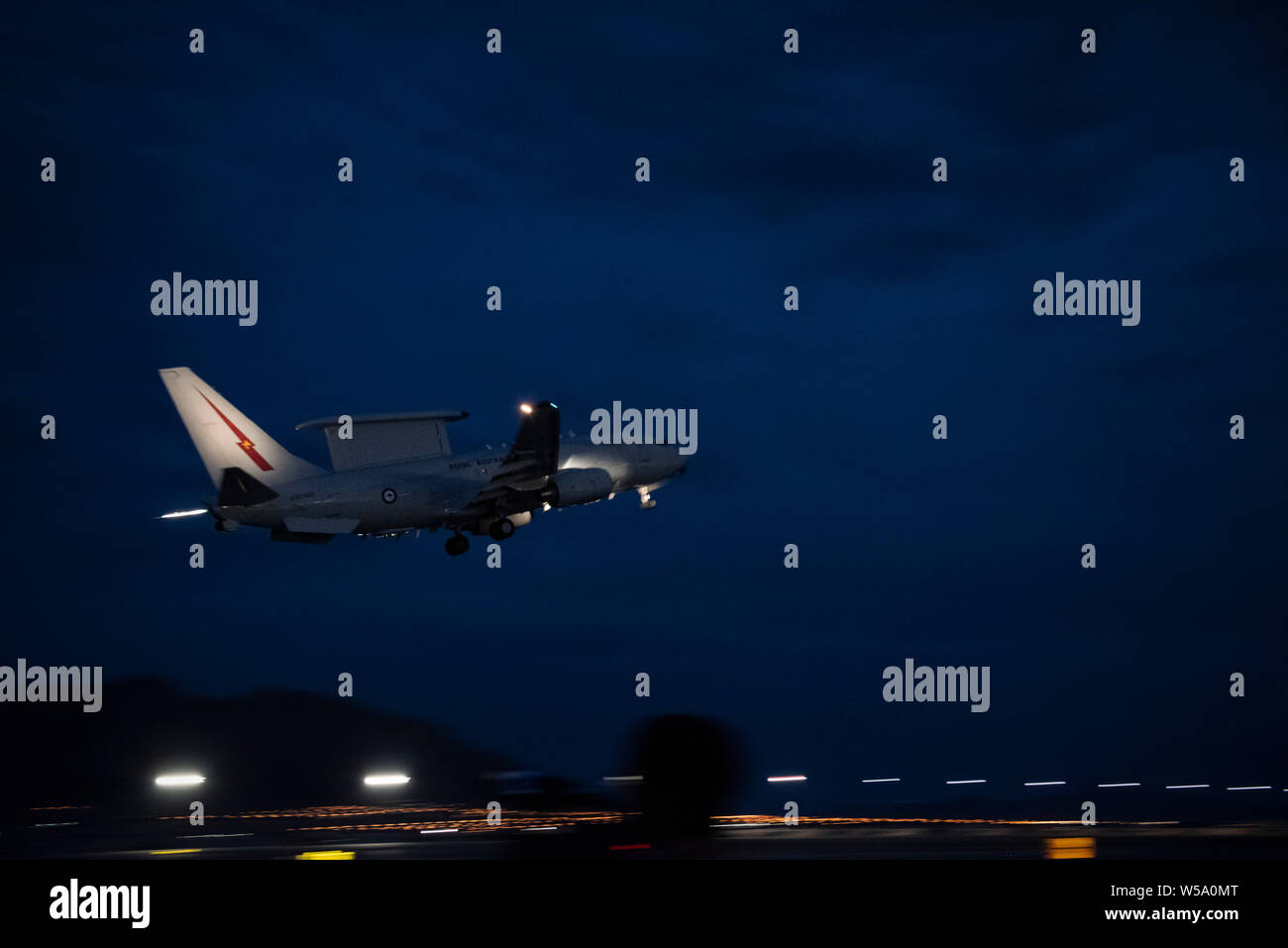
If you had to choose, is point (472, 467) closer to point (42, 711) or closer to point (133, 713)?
point (133, 713)

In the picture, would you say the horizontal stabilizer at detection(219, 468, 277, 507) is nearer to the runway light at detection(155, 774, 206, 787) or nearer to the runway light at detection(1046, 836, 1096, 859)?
the runway light at detection(155, 774, 206, 787)

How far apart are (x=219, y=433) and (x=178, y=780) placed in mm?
27813

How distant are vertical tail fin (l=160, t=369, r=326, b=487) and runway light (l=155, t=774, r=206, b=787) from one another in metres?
25.2

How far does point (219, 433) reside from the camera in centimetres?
6975

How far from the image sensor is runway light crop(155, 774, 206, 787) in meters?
83.8

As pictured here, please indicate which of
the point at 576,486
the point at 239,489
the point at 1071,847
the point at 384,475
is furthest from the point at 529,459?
the point at 1071,847

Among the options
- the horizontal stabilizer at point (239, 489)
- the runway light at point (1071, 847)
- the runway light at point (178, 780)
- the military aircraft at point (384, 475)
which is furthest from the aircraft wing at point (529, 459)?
the runway light at point (1071, 847)

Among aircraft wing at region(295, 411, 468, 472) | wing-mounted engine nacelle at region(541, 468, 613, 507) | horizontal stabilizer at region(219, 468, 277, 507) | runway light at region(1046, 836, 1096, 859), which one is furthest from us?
wing-mounted engine nacelle at region(541, 468, 613, 507)

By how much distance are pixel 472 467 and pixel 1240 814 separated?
146 feet

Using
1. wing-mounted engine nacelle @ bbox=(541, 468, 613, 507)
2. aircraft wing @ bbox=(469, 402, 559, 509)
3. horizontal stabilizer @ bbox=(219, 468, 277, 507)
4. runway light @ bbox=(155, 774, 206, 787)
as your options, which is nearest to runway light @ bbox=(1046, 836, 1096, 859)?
aircraft wing @ bbox=(469, 402, 559, 509)
